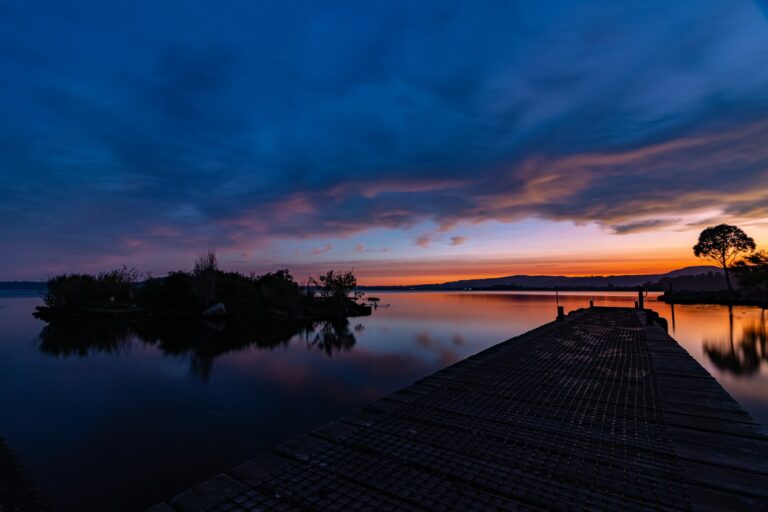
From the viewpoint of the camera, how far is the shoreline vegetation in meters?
31.2

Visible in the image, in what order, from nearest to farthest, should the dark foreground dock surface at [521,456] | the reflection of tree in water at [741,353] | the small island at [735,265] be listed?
the dark foreground dock surface at [521,456] → the reflection of tree in water at [741,353] → the small island at [735,265]

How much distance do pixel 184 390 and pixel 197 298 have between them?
2371 cm

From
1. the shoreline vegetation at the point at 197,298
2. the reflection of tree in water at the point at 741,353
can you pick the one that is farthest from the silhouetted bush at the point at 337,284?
the reflection of tree in water at the point at 741,353

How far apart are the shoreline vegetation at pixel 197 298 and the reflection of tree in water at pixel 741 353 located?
2639cm

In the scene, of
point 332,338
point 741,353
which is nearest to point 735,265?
point 741,353

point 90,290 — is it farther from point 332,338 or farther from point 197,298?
point 332,338

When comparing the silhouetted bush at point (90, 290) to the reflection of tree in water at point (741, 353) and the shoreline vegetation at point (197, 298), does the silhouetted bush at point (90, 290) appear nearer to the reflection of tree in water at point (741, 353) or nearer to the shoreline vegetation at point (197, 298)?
the shoreline vegetation at point (197, 298)

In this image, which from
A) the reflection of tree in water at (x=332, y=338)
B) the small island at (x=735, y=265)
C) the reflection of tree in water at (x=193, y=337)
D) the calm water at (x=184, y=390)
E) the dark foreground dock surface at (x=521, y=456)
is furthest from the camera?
the small island at (x=735, y=265)

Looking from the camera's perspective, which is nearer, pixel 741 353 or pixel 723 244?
pixel 741 353

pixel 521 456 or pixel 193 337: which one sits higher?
pixel 521 456

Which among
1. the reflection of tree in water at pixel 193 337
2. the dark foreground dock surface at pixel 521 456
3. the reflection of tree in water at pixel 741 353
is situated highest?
the dark foreground dock surface at pixel 521 456

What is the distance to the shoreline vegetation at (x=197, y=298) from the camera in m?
31.2

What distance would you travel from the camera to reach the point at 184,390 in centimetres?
1051

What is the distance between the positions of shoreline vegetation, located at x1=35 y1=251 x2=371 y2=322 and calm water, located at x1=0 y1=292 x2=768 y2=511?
345 inches
